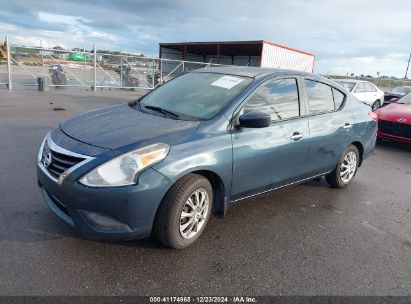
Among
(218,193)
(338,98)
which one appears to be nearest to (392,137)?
(338,98)

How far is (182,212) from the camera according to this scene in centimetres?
309

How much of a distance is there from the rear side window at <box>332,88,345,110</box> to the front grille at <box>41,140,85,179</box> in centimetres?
349

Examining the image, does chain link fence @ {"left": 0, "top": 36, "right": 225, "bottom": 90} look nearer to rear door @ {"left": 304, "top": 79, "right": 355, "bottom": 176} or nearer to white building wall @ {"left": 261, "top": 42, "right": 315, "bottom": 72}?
white building wall @ {"left": 261, "top": 42, "right": 315, "bottom": 72}

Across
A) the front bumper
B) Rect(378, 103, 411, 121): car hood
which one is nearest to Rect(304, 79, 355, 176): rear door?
the front bumper

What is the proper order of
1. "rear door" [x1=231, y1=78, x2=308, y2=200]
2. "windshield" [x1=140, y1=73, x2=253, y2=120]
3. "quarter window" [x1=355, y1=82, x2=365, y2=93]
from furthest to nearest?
1. "quarter window" [x1=355, y1=82, x2=365, y2=93]
2. "windshield" [x1=140, y1=73, x2=253, y2=120]
3. "rear door" [x1=231, y1=78, x2=308, y2=200]

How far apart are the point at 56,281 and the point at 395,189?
16.0 ft

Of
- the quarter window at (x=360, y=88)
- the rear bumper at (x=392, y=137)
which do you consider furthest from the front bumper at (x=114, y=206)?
the quarter window at (x=360, y=88)

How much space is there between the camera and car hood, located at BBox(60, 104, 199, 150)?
117 inches

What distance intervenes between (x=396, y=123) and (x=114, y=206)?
299 inches

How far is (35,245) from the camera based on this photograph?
309 cm

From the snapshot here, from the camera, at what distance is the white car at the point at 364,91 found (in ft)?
43.0

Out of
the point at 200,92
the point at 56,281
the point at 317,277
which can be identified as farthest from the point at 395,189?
the point at 56,281

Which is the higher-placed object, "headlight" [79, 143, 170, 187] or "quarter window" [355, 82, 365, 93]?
"quarter window" [355, 82, 365, 93]

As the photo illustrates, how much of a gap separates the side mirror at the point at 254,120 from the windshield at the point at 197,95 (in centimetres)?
27
